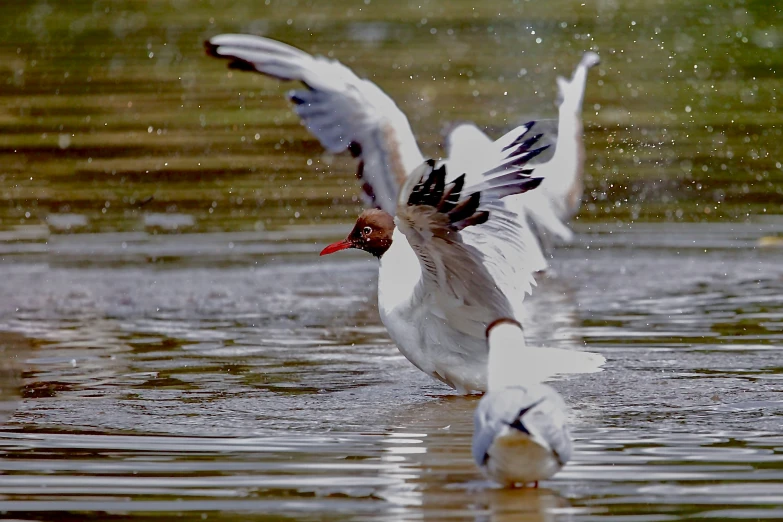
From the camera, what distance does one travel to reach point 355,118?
8.88 meters

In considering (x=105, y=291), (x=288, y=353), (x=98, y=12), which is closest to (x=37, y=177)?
(x=105, y=291)

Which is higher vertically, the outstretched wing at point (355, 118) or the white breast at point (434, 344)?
the outstretched wing at point (355, 118)

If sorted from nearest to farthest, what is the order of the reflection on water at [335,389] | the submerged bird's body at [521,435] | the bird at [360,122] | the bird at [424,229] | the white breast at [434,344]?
the submerged bird's body at [521,435] → the reflection on water at [335,389] → the bird at [424,229] → the white breast at [434,344] → the bird at [360,122]

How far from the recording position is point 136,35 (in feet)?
77.4

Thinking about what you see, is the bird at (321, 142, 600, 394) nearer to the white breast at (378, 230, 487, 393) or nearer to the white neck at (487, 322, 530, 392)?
the white breast at (378, 230, 487, 393)

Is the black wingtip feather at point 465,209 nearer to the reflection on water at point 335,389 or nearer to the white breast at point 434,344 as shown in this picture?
the reflection on water at point 335,389

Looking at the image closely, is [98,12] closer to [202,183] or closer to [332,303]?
[202,183]

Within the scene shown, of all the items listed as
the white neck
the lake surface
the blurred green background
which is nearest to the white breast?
the lake surface

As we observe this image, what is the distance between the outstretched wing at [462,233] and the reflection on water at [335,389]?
1.57 ft

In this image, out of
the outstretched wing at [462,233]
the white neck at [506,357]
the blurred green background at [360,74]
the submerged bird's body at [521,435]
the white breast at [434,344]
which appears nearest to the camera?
the submerged bird's body at [521,435]

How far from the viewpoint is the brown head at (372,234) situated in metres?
7.82

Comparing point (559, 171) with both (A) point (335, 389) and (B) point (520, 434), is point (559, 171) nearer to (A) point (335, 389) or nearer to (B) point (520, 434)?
(A) point (335, 389)

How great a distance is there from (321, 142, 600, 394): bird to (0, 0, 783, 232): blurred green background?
4.36 metres

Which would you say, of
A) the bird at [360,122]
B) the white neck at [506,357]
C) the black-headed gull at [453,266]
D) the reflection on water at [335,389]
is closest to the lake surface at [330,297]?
the reflection on water at [335,389]
